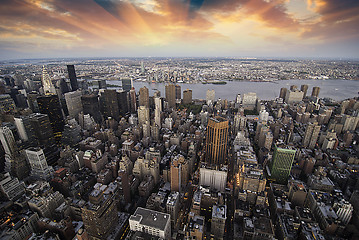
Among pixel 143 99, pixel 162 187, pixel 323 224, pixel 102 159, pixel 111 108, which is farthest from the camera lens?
pixel 143 99

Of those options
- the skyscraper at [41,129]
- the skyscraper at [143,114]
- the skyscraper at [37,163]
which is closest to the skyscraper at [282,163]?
the skyscraper at [143,114]

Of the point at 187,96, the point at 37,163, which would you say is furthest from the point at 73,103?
the point at 187,96

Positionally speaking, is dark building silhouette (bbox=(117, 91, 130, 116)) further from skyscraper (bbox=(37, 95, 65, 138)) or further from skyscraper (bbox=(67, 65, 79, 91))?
skyscraper (bbox=(67, 65, 79, 91))

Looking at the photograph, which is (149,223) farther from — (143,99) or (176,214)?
(143,99)

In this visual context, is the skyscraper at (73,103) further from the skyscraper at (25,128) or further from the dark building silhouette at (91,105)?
the skyscraper at (25,128)

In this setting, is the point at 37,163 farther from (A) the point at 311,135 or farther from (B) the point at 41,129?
(A) the point at 311,135

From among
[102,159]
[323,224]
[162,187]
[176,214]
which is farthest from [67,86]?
[323,224]
